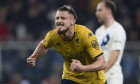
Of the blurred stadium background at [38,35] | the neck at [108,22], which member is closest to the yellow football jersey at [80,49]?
the neck at [108,22]

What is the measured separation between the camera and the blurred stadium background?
11242 millimetres

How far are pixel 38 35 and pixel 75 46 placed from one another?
6.40 metres

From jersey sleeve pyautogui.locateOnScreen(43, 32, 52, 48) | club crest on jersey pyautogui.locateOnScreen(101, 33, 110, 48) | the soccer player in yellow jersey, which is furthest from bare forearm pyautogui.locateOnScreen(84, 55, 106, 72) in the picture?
club crest on jersey pyautogui.locateOnScreen(101, 33, 110, 48)

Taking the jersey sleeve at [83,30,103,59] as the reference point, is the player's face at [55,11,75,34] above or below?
above

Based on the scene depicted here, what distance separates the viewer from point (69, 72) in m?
6.39

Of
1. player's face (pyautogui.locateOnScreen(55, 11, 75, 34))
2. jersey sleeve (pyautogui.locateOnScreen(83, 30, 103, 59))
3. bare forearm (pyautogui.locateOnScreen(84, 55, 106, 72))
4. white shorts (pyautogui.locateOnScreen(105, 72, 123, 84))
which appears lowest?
white shorts (pyautogui.locateOnScreen(105, 72, 123, 84))

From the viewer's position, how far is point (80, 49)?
→ 601cm

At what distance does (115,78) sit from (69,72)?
146 centimetres

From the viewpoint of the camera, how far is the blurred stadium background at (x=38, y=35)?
11.2 m

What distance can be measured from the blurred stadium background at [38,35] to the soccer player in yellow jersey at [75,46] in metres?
4.20

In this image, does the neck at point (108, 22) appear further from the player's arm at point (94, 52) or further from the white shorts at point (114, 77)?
the player's arm at point (94, 52)

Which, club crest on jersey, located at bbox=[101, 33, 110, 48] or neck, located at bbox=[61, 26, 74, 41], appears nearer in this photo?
neck, located at bbox=[61, 26, 74, 41]

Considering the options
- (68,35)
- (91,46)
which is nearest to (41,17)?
(68,35)

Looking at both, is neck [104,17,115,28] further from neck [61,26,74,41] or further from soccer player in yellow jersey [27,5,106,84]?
neck [61,26,74,41]
